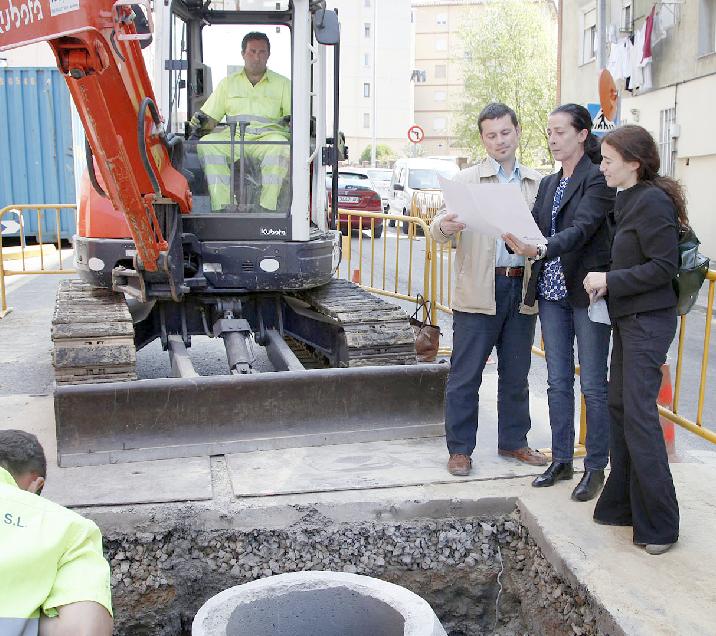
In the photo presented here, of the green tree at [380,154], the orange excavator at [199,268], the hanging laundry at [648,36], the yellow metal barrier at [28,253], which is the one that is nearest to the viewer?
the orange excavator at [199,268]

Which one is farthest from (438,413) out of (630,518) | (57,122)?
(57,122)

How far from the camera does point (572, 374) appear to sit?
182 inches

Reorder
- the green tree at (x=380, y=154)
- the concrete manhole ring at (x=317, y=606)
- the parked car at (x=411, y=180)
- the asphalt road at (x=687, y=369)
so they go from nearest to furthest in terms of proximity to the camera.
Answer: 1. the concrete manhole ring at (x=317, y=606)
2. the asphalt road at (x=687, y=369)
3. the parked car at (x=411, y=180)
4. the green tree at (x=380, y=154)

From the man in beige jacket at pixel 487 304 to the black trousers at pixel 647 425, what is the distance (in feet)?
3.05

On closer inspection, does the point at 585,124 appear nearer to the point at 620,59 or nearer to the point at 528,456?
the point at 528,456

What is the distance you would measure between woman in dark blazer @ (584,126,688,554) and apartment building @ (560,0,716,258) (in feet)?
41.6

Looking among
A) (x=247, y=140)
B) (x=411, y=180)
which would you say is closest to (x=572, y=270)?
(x=247, y=140)

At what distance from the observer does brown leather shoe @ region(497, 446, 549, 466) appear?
498 cm

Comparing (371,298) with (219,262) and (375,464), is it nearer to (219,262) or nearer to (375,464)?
(219,262)

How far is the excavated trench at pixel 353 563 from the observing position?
13.8 feet

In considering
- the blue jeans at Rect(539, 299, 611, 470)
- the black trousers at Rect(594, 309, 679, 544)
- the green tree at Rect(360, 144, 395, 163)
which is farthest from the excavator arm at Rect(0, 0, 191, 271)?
the green tree at Rect(360, 144, 395, 163)

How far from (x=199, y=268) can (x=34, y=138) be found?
12.0 m

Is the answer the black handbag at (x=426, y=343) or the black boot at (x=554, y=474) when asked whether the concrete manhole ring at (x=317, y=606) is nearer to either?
the black boot at (x=554, y=474)

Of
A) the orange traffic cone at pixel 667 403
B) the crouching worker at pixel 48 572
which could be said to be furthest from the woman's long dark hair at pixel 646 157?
the crouching worker at pixel 48 572
